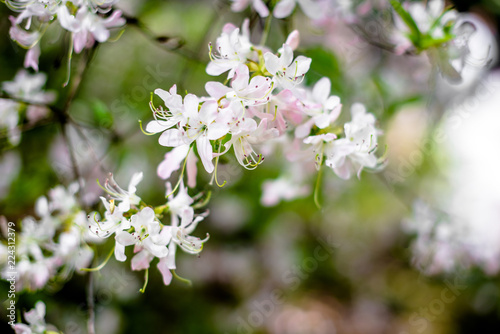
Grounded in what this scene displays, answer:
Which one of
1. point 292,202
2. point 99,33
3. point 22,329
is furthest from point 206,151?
point 292,202

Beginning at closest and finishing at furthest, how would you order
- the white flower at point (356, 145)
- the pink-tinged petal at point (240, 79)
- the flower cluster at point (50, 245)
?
the pink-tinged petal at point (240, 79)
the white flower at point (356, 145)
the flower cluster at point (50, 245)

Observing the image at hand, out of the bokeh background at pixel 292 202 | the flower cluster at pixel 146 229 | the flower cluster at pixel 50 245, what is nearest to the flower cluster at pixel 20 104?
the bokeh background at pixel 292 202

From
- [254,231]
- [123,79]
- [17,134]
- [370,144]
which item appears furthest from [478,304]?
[17,134]

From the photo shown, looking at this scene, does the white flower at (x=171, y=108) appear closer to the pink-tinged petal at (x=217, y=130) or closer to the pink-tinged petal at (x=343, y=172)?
the pink-tinged petal at (x=217, y=130)

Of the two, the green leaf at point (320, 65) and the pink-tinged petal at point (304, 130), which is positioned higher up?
the pink-tinged petal at point (304, 130)

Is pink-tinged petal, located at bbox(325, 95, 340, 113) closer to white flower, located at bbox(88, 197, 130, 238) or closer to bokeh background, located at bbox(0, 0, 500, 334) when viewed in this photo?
bokeh background, located at bbox(0, 0, 500, 334)

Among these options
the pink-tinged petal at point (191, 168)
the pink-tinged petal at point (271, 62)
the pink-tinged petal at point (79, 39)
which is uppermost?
the pink-tinged petal at point (271, 62)

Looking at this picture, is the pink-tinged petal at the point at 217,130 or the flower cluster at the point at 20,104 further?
the flower cluster at the point at 20,104
